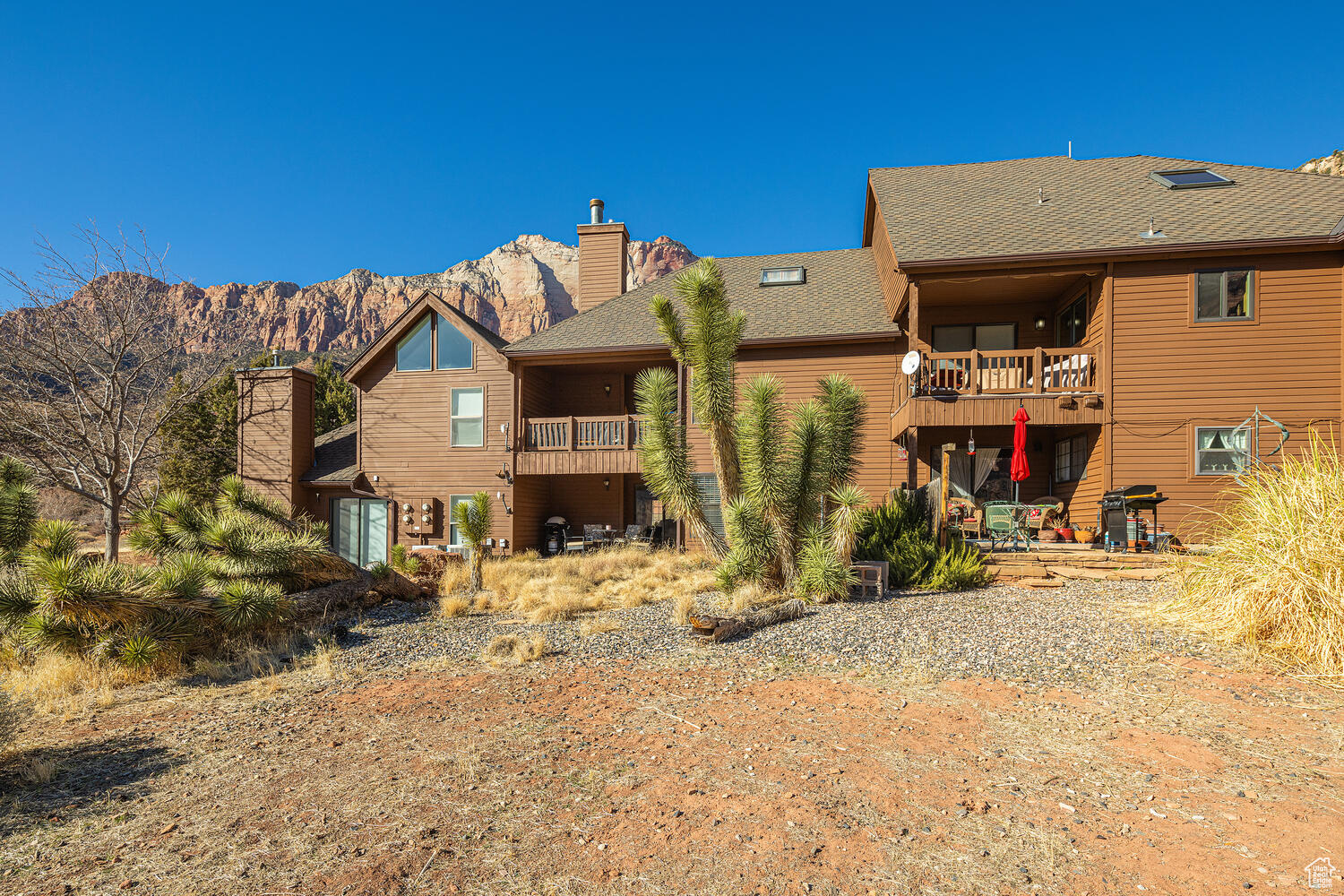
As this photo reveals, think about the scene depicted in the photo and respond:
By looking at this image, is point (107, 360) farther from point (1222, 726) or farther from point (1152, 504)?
point (1152, 504)

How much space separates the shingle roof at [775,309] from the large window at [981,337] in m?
1.55

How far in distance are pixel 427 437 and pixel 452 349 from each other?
8.45 ft

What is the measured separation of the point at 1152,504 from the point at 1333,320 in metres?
5.26

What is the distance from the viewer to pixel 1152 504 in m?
11.9

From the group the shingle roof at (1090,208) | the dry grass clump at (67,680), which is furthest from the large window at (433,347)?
the dry grass clump at (67,680)

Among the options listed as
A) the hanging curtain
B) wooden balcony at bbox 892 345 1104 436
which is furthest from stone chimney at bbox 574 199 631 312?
the hanging curtain

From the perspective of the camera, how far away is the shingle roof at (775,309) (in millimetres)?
16797

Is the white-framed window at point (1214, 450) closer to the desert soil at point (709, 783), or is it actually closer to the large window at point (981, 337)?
the large window at point (981, 337)

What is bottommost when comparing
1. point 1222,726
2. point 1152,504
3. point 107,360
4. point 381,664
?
point 381,664

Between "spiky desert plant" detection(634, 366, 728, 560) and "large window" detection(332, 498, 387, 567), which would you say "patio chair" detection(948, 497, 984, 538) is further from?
"large window" detection(332, 498, 387, 567)

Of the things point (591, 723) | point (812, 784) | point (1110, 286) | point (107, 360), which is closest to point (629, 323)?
point (1110, 286)

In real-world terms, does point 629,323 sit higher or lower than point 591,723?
higher

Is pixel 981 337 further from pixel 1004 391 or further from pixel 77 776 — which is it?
pixel 77 776

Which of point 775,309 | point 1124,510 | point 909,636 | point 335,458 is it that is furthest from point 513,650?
point 335,458
